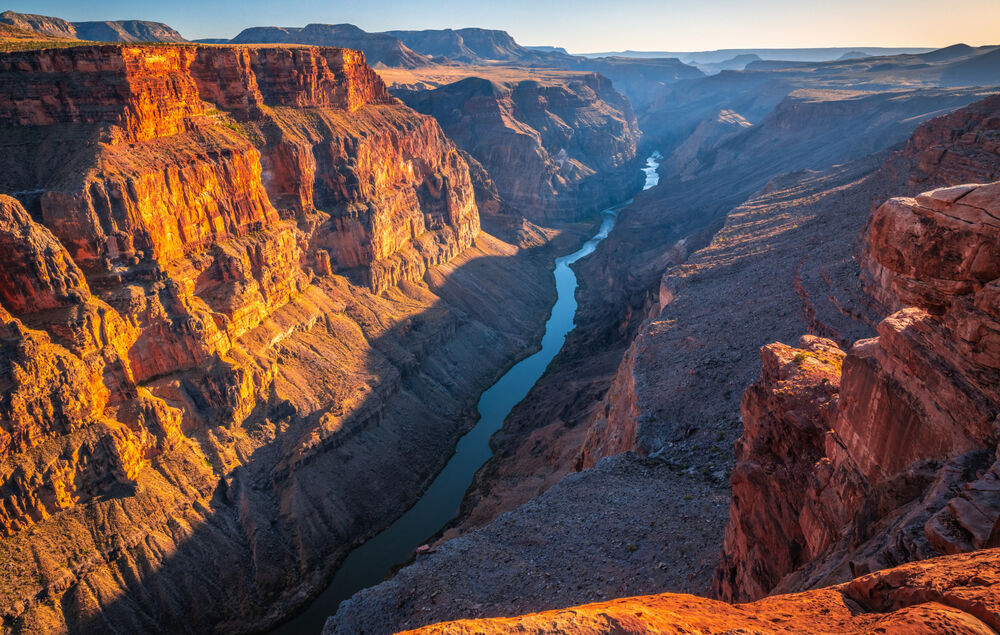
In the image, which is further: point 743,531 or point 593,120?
point 593,120

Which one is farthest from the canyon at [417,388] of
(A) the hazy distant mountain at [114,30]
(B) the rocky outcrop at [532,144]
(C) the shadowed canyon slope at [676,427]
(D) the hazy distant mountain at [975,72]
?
(D) the hazy distant mountain at [975,72]

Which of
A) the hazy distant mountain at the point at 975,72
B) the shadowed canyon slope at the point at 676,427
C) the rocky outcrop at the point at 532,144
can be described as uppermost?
the hazy distant mountain at the point at 975,72

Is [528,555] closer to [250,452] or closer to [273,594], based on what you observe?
[273,594]

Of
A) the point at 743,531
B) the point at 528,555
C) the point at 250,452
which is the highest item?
the point at 743,531

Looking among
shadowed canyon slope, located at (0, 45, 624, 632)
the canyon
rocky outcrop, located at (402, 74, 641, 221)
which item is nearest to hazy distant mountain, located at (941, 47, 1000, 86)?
rocky outcrop, located at (402, 74, 641, 221)

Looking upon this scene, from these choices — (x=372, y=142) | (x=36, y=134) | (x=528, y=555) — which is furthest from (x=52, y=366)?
(x=372, y=142)

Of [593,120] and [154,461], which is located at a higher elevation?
[593,120]

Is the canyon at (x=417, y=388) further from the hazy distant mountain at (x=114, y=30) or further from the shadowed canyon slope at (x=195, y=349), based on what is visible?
the hazy distant mountain at (x=114, y=30)

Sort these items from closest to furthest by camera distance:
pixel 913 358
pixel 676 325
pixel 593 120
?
pixel 913 358
pixel 676 325
pixel 593 120
